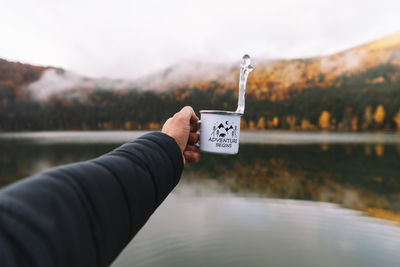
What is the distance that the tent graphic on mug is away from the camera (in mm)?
1473

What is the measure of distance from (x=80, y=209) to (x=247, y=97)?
9301 centimetres

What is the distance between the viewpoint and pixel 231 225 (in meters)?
6.90

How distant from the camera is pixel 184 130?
136cm

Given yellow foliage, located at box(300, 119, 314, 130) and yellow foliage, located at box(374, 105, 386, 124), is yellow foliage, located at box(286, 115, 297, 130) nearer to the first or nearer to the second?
yellow foliage, located at box(300, 119, 314, 130)

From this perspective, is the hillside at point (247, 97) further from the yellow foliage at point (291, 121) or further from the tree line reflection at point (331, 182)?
the tree line reflection at point (331, 182)

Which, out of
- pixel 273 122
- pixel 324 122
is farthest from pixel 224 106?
pixel 324 122

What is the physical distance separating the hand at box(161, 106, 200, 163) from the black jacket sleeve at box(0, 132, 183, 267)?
51 cm

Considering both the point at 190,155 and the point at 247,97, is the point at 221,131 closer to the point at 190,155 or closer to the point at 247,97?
the point at 190,155

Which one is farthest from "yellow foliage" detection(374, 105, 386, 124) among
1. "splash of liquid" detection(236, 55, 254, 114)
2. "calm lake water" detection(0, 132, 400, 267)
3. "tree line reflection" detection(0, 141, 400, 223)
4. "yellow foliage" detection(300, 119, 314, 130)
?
"splash of liquid" detection(236, 55, 254, 114)

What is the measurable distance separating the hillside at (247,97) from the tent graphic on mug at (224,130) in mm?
66057

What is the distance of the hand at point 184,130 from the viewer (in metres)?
1.34

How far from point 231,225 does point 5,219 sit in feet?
22.8

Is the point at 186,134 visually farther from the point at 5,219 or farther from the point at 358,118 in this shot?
the point at 358,118

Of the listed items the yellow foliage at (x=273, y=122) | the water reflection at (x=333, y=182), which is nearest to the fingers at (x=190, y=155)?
the water reflection at (x=333, y=182)
